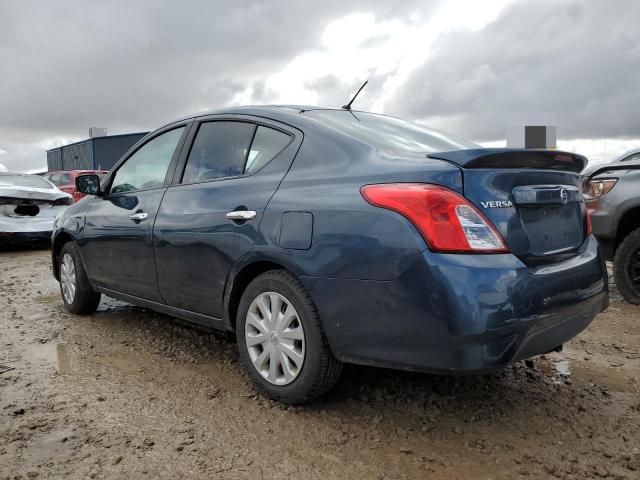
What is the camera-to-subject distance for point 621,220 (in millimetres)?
4879

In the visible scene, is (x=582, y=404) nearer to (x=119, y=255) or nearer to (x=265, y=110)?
(x=265, y=110)

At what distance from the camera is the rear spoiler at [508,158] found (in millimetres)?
2324

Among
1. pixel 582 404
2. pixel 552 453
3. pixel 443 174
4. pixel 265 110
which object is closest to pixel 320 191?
pixel 443 174

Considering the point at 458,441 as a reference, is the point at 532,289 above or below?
above

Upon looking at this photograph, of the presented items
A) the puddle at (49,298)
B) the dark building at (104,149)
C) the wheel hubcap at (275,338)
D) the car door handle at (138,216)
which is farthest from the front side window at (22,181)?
the dark building at (104,149)

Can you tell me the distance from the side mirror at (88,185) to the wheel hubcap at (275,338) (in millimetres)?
2084

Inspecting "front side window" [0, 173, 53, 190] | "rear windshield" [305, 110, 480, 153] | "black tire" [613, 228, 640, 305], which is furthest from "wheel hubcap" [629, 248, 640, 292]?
"front side window" [0, 173, 53, 190]

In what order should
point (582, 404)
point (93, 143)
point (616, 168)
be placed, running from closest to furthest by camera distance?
1. point (582, 404)
2. point (616, 168)
3. point (93, 143)

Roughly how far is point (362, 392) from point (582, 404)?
112cm

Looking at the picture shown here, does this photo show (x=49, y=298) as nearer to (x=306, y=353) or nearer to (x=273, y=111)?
(x=273, y=111)

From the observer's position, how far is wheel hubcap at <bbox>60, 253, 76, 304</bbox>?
4637 mm

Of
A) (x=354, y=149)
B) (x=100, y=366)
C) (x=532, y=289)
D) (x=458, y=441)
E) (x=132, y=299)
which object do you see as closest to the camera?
(x=532, y=289)

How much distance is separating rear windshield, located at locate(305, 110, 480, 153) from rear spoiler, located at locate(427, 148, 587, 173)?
0.37 m

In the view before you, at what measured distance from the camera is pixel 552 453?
7.61ft
